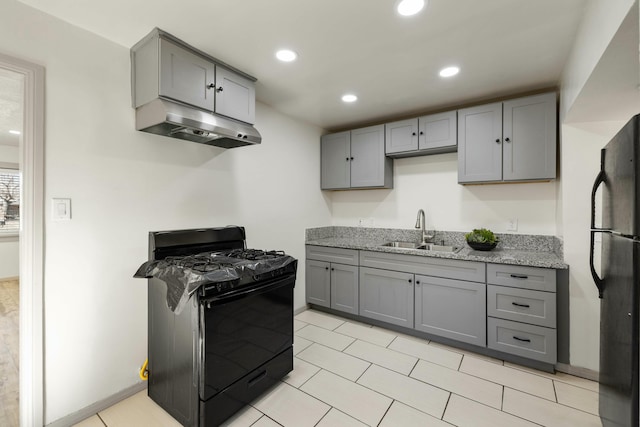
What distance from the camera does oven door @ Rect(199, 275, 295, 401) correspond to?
1545mm

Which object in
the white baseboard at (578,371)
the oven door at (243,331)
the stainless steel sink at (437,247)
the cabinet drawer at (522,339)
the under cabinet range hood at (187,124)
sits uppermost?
the under cabinet range hood at (187,124)

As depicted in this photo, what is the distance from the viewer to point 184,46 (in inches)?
72.6

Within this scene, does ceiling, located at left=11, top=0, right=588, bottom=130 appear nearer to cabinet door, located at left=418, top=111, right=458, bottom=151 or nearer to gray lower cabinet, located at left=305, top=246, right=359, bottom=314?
cabinet door, located at left=418, top=111, right=458, bottom=151

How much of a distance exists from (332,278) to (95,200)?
2337 mm

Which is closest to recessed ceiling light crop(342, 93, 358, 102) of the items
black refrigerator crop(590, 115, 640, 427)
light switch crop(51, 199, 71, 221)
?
black refrigerator crop(590, 115, 640, 427)

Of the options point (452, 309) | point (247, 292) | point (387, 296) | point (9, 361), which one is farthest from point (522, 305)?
point (9, 361)

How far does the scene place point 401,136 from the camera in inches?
123

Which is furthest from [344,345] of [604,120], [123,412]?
[604,120]

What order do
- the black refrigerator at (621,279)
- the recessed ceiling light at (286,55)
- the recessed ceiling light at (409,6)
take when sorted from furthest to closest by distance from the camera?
the recessed ceiling light at (286,55) → the recessed ceiling light at (409,6) → the black refrigerator at (621,279)

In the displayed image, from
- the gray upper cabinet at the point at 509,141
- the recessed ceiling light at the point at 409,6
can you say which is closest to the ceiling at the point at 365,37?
the recessed ceiling light at the point at 409,6

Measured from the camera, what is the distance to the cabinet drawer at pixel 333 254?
312 cm

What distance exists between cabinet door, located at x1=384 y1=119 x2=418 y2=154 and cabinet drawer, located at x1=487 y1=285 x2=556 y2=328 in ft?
5.28

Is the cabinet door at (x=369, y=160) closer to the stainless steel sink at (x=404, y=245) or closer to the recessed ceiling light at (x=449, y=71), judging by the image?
the stainless steel sink at (x=404, y=245)

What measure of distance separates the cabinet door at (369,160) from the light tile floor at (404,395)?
1822 mm
